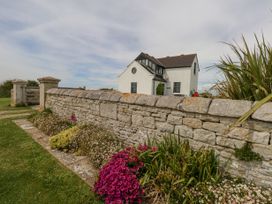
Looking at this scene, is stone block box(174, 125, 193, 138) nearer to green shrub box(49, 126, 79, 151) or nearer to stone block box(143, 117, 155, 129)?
stone block box(143, 117, 155, 129)

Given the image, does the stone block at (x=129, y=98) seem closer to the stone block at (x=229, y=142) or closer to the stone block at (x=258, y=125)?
the stone block at (x=229, y=142)

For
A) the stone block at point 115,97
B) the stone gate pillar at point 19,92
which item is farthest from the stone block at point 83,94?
the stone gate pillar at point 19,92

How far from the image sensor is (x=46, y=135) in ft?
18.0

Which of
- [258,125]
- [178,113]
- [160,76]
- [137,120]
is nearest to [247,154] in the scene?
[258,125]

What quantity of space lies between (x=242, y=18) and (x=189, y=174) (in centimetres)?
327

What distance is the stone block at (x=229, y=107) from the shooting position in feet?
7.45

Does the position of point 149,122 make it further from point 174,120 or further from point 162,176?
point 162,176

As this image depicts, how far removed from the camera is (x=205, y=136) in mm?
2729

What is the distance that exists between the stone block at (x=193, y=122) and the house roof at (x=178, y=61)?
2244 centimetres

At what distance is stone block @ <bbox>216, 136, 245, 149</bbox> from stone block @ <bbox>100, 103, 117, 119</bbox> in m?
2.59

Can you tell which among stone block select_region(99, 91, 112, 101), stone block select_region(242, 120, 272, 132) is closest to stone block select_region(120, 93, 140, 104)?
stone block select_region(99, 91, 112, 101)

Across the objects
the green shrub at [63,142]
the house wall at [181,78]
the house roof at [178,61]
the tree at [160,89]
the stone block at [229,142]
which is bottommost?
the green shrub at [63,142]

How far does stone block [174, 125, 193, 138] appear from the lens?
2916mm

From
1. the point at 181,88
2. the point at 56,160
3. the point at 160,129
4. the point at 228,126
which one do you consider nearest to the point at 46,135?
the point at 56,160
